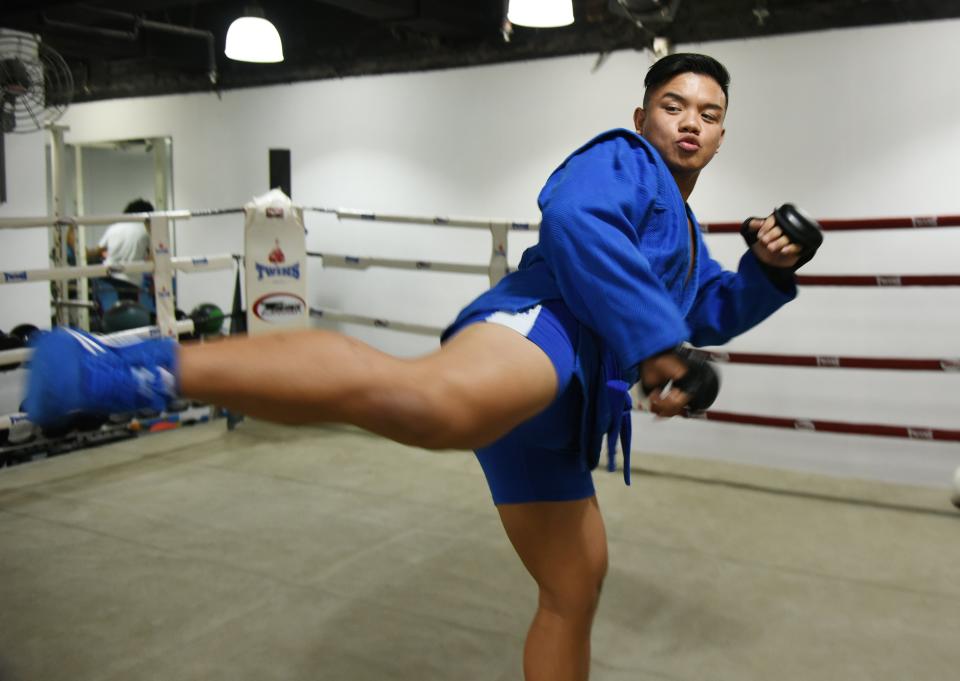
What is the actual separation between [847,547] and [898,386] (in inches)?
52.7

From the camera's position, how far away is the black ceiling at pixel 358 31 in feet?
14.2

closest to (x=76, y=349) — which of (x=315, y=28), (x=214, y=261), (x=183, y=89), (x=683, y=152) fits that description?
(x=683, y=152)

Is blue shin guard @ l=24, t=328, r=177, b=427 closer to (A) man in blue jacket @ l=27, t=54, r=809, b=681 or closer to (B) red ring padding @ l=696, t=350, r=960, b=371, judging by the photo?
(A) man in blue jacket @ l=27, t=54, r=809, b=681

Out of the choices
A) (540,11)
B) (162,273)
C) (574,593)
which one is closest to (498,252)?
(540,11)

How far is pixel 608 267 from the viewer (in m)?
1.30

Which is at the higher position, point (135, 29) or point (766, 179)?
point (135, 29)

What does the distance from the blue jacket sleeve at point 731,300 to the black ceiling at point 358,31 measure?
2.57 metres

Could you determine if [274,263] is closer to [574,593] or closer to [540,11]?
[540,11]

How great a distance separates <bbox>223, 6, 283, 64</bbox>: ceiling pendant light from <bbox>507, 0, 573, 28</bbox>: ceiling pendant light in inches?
59.8

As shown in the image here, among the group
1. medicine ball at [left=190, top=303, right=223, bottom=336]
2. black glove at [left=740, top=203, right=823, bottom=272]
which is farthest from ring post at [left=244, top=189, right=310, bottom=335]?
black glove at [left=740, top=203, right=823, bottom=272]

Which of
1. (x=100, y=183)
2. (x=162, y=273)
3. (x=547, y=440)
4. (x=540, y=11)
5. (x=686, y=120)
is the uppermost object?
(x=540, y=11)

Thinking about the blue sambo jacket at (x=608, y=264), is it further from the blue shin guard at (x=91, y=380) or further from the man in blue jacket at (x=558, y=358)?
the blue shin guard at (x=91, y=380)

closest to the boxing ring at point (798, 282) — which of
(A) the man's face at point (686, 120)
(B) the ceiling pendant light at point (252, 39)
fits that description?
(B) the ceiling pendant light at point (252, 39)

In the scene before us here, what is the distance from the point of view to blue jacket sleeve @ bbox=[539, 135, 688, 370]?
1313mm
